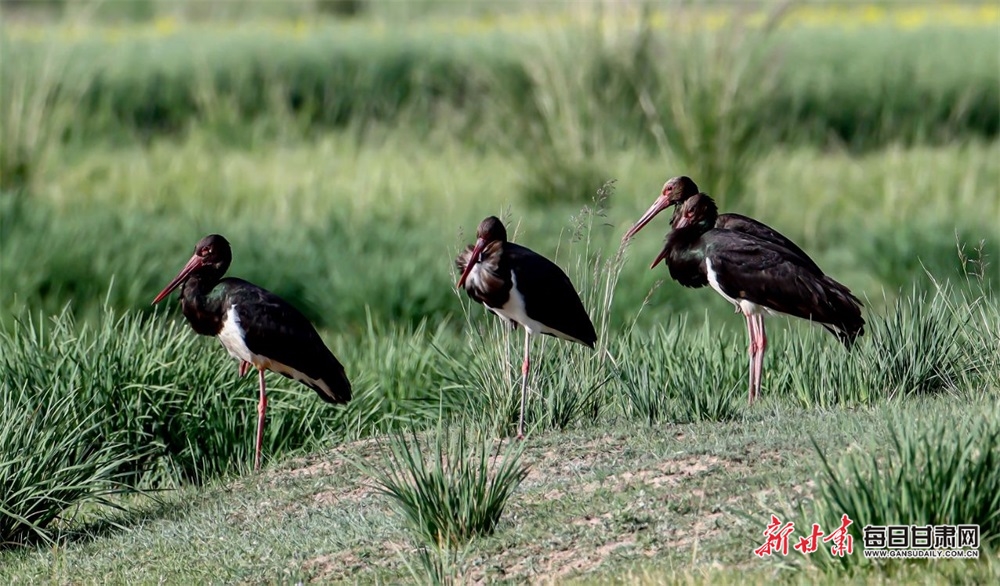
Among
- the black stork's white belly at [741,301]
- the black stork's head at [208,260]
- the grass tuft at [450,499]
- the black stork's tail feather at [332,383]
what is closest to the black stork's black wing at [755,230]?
the black stork's white belly at [741,301]

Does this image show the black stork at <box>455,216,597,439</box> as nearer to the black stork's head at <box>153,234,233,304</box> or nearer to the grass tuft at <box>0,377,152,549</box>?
the black stork's head at <box>153,234,233,304</box>

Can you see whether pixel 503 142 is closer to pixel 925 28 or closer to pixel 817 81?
pixel 817 81

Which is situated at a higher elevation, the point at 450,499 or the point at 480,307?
the point at 450,499

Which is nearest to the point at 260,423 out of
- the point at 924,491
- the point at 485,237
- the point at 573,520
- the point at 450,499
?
the point at 485,237

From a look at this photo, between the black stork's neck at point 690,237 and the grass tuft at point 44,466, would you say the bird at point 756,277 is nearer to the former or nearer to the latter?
the black stork's neck at point 690,237

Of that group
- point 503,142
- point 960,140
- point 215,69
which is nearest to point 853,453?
point 503,142

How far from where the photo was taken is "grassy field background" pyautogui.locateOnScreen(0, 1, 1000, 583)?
5.87m

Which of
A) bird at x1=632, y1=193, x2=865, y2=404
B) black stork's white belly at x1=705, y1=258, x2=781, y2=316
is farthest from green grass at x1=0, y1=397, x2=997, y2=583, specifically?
black stork's white belly at x1=705, y1=258, x2=781, y2=316

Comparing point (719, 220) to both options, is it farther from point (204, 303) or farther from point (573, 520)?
point (204, 303)

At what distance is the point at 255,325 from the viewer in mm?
7426

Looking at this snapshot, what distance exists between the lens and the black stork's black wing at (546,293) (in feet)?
23.3

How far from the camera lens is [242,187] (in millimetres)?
16438

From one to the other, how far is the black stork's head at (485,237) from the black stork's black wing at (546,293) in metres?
0.09

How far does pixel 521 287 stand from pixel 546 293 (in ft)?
0.40
